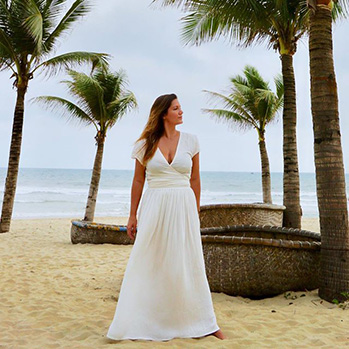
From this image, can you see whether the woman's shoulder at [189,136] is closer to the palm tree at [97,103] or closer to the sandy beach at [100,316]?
the sandy beach at [100,316]

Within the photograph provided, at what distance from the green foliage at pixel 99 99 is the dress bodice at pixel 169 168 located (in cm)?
923

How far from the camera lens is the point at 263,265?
4355mm

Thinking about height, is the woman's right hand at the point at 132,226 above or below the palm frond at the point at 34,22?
below

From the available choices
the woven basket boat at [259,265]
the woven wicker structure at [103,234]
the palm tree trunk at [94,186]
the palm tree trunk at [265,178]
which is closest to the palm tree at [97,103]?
the palm tree trunk at [94,186]

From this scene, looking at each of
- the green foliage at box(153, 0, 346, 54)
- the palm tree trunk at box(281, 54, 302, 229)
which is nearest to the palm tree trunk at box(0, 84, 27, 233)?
the green foliage at box(153, 0, 346, 54)

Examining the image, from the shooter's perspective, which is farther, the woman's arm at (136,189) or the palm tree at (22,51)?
the palm tree at (22,51)

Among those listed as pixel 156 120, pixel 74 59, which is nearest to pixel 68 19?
pixel 74 59

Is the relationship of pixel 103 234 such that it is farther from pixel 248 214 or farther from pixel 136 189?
pixel 136 189

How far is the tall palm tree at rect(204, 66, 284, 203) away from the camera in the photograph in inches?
561

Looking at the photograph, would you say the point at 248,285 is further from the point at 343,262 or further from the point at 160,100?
the point at 160,100

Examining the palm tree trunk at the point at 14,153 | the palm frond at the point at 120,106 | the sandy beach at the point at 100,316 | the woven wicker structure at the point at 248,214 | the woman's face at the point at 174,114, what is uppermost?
the palm frond at the point at 120,106

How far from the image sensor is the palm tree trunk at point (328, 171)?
413 centimetres

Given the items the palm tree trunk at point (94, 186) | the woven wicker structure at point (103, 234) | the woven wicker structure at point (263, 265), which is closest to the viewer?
the woven wicker structure at point (263, 265)

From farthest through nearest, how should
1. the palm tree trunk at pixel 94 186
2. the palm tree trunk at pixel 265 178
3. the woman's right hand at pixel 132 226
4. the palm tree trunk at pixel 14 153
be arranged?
1. the palm tree trunk at pixel 265 178
2. the palm tree trunk at pixel 94 186
3. the palm tree trunk at pixel 14 153
4. the woman's right hand at pixel 132 226
